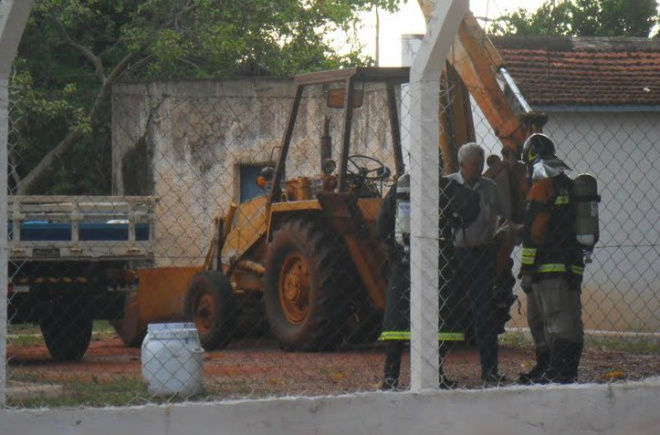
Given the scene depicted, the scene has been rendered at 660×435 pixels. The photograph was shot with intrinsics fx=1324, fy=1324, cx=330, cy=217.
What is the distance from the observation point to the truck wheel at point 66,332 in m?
12.2

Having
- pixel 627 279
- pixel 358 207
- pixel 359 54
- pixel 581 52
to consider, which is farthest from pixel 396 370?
pixel 359 54

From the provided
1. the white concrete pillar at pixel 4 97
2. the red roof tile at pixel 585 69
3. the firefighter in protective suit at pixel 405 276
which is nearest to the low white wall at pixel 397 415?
the white concrete pillar at pixel 4 97

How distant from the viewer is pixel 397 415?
23.6 feet

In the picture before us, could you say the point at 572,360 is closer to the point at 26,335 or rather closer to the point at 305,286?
the point at 305,286

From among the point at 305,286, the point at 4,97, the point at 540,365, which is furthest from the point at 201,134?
the point at 4,97

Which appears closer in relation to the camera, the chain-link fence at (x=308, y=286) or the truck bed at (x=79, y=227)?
the chain-link fence at (x=308, y=286)

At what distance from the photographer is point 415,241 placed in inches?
283

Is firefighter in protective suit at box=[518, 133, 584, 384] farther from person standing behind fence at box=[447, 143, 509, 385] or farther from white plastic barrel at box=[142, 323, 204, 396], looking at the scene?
white plastic barrel at box=[142, 323, 204, 396]

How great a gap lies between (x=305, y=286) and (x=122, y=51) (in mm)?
→ 13816

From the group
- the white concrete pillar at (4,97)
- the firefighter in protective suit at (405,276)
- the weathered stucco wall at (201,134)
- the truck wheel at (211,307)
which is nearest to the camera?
the white concrete pillar at (4,97)

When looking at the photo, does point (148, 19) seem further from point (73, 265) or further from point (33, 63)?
point (73, 265)

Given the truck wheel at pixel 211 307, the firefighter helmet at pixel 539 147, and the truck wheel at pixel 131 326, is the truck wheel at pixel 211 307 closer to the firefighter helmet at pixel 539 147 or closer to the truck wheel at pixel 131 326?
the truck wheel at pixel 131 326

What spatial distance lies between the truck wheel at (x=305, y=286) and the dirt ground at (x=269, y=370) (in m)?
0.20

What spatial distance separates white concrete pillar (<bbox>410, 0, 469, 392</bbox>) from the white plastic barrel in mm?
2413
